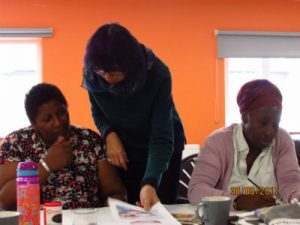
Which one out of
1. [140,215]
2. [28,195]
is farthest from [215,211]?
[28,195]

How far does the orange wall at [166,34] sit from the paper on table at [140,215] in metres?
3.17

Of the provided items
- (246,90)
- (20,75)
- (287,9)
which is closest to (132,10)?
(20,75)

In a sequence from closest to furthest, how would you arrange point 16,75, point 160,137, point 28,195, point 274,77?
point 28,195 → point 160,137 → point 16,75 → point 274,77

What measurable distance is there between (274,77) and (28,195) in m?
4.20

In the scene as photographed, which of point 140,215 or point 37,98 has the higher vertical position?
point 37,98

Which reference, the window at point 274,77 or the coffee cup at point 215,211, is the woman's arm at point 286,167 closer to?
the coffee cup at point 215,211

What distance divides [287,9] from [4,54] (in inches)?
122

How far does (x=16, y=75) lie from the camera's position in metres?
4.56

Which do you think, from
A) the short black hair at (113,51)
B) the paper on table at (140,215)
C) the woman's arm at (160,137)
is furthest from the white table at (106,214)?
the short black hair at (113,51)

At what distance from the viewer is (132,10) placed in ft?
15.1

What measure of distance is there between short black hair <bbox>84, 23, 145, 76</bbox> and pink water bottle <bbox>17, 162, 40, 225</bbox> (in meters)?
0.49

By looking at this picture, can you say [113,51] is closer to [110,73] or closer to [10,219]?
[110,73]

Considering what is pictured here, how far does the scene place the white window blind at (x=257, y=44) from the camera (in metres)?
4.68

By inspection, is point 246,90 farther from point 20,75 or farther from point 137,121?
point 20,75
